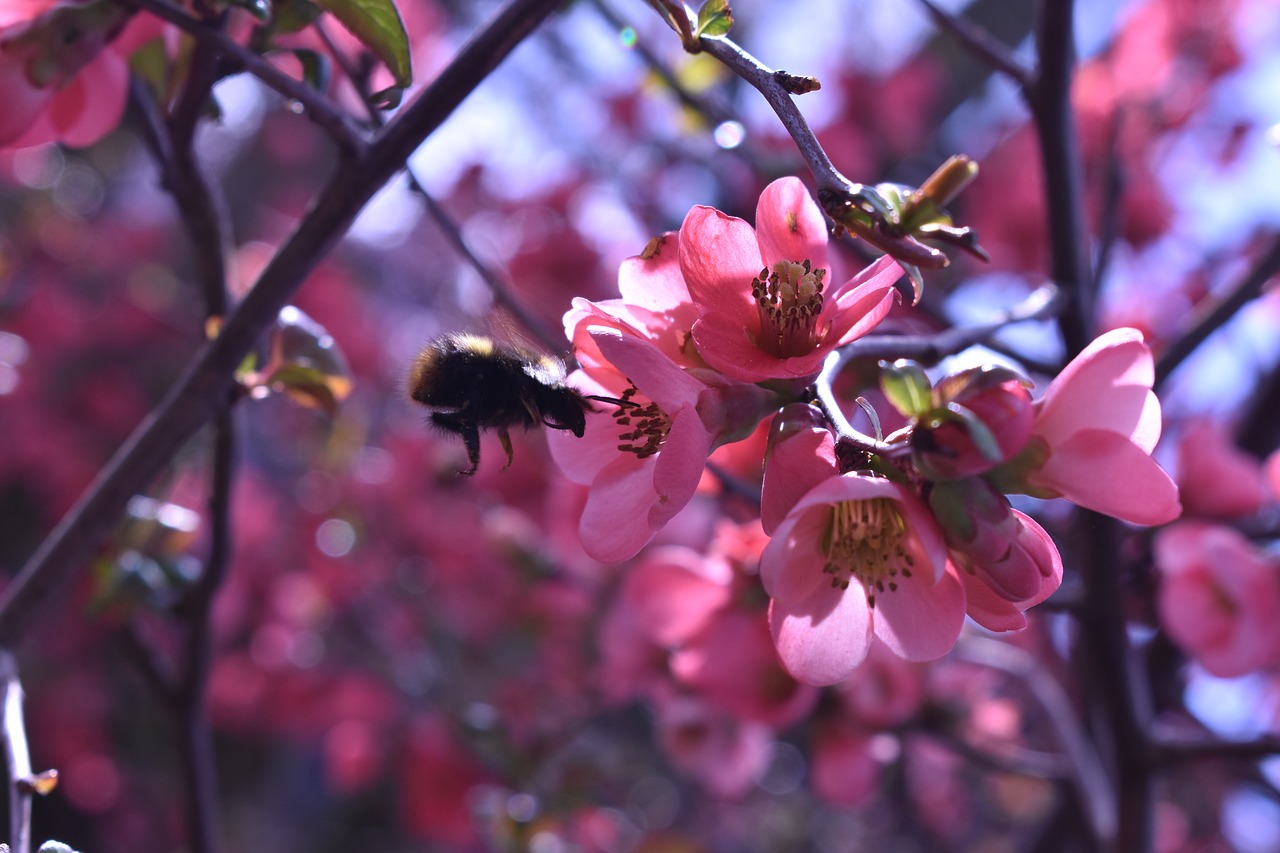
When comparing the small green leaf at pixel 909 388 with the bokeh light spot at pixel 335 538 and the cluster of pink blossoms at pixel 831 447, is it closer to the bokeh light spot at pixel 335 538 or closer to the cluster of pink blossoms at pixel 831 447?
the cluster of pink blossoms at pixel 831 447

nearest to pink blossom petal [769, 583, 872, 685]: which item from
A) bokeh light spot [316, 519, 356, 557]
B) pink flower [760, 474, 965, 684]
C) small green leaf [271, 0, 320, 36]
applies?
pink flower [760, 474, 965, 684]

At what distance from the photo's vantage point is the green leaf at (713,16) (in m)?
0.57

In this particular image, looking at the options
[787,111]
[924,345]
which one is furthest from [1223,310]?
[787,111]

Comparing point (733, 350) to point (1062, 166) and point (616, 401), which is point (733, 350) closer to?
point (616, 401)

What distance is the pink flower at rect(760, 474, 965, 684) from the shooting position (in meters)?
0.59

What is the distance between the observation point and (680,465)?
54 cm

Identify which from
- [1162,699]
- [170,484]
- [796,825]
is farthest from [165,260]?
[1162,699]

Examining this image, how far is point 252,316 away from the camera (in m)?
0.72

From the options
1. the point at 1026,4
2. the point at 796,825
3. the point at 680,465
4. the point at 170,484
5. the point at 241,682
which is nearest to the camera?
the point at 680,465

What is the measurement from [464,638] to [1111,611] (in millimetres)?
2052

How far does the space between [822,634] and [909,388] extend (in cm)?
19

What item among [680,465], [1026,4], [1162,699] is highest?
[1026,4]

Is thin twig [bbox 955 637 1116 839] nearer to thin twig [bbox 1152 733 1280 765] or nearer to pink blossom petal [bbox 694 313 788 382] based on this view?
thin twig [bbox 1152 733 1280 765]

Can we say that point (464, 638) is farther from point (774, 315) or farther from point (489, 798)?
point (774, 315)
